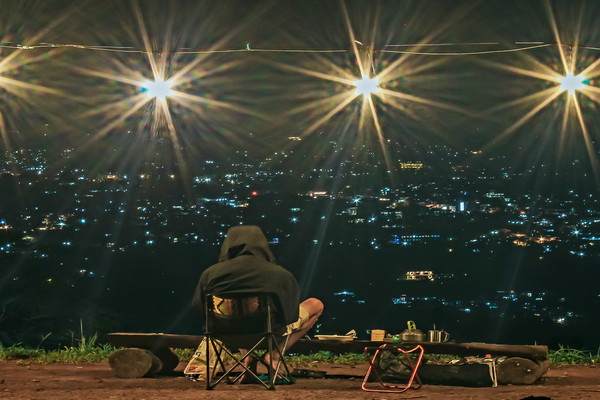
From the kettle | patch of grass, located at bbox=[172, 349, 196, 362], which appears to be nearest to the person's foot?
the kettle

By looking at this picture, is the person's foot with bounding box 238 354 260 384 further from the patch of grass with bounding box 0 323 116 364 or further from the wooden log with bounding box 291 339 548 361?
the patch of grass with bounding box 0 323 116 364

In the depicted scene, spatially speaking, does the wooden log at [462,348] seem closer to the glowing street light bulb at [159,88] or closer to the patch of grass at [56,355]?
the patch of grass at [56,355]

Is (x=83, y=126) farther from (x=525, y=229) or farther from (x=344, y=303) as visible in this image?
(x=525, y=229)

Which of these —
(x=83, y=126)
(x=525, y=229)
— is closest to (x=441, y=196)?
(x=525, y=229)

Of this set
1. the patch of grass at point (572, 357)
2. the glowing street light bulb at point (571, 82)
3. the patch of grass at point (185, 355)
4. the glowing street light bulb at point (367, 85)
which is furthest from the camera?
the glowing street light bulb at point (367, 85)

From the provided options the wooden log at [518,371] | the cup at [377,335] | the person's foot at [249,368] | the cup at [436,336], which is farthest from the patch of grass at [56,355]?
the wooden log at [518,371]

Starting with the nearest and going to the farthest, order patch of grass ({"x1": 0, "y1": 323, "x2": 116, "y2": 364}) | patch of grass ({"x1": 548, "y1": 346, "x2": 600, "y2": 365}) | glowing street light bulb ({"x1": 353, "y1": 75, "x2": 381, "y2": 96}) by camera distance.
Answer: patch of grass ({"x1": 548, "y1": 346, "x2": 600, "y2": 365})
patch of grass ({"x1": 0, "y1": 323, "x2": 116, "y2": 364})
glowing street light bulb ({"x1": 353, "y1": 75, "x2": 381, "y2": 96})
